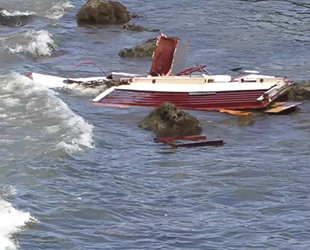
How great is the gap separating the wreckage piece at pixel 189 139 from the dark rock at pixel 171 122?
42 centimetres

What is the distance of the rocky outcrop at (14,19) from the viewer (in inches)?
1835

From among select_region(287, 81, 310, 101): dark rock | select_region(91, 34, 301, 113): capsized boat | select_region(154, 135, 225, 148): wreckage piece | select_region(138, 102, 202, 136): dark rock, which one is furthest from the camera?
select_region(287, 81, 310, 101): dark rock

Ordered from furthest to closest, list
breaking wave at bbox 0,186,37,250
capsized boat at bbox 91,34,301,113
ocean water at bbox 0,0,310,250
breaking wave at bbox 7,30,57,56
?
breaking wave at bbox 7,30,57,56, capsized boat at bbox 91,34,301,113, ocean water at bbox 0,0,310,250, breaking wave at bbox 0,186,37,250

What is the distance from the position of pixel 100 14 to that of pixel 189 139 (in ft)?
64.9

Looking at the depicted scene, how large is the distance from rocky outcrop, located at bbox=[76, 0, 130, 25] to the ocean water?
5625 millimetres

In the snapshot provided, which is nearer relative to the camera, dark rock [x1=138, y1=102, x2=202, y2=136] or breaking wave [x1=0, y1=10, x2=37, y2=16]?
dark rock [x1=138, y1=102, x2=202, y2=136]

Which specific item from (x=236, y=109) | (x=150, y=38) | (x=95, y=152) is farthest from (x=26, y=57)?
(x=95, y=152)

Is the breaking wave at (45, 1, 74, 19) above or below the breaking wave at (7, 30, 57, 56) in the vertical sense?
above

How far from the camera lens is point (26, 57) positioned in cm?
3981

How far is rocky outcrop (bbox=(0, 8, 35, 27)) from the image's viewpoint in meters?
46.6

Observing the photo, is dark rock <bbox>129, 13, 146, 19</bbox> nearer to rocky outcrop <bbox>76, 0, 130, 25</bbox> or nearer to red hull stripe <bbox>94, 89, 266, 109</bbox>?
rocky outcrop <bbox>76, 0, 130, 25</bbox>

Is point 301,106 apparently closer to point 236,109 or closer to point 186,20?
point 236,109

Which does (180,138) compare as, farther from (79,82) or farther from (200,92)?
(79,82)

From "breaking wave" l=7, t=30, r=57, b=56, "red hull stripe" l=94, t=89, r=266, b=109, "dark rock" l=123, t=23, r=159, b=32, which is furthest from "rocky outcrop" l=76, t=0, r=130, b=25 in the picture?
"red hull stripe" l=94, t=89, r=266, b=109
